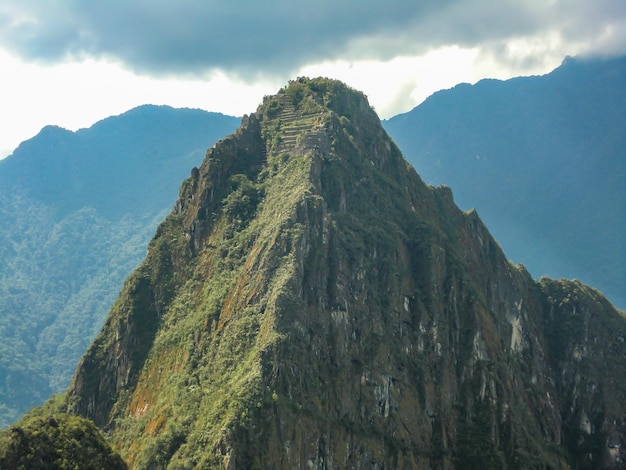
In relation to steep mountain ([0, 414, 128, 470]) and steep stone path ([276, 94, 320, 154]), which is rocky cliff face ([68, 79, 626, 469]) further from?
steep mountain ([0, 414, 128, 470])

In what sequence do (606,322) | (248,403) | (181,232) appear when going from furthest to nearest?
(606,322) → (181,232) → (248,403)

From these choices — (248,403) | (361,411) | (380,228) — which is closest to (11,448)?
(248,403)

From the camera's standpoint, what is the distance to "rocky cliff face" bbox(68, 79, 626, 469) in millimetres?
94188

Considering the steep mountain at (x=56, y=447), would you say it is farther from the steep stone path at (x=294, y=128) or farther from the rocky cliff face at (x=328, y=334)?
the steep stone path at (x=294, y=128)

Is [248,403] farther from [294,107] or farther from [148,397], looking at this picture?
[294,107]

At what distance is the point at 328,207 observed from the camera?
117062 mm

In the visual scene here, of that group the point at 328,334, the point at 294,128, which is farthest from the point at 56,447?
the point at 294,128

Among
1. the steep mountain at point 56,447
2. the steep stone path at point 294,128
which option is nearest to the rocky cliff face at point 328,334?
the steep stone path at point 294,128

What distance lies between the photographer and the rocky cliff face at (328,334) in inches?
3708

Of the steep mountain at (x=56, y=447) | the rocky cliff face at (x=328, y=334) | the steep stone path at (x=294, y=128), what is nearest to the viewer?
the steep mountain at (x=56, y=447)

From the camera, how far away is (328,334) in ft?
336

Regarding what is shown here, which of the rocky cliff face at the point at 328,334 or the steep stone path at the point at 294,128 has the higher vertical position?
the steep stone path at the point at 294,128

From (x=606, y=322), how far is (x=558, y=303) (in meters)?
10.4

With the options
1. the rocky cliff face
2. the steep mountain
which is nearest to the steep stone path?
the rocky cliff face
